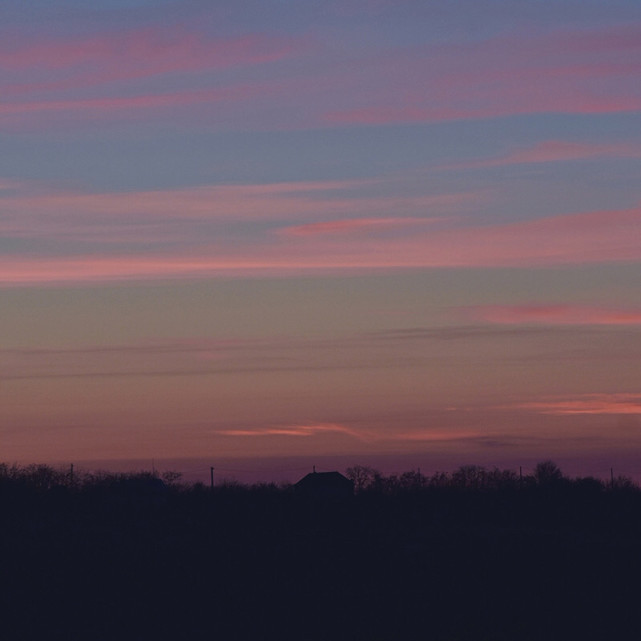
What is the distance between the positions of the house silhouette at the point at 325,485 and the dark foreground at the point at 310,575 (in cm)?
2007

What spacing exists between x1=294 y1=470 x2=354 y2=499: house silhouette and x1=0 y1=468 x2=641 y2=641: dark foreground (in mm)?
20073

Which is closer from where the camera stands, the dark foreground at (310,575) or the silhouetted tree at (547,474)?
the dark foreground at (310,575)

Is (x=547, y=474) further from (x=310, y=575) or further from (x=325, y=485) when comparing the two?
(x=310, y=575)

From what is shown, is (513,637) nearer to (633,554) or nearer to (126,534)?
(633,554)

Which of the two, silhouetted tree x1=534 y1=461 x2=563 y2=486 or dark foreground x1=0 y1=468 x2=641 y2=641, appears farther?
silhouetted tree x1=534 y1=461 x2=563 y2=486

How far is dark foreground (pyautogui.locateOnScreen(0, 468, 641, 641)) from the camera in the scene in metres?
44.6

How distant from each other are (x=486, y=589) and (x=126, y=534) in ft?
59.5

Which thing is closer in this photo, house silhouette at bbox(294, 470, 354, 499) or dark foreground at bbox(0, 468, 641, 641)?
dark foreground at bbox(0, 468, 641, 641)

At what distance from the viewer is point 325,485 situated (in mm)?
101312

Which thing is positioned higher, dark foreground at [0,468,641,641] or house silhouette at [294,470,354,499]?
house silhouette at [294,470,354,499]

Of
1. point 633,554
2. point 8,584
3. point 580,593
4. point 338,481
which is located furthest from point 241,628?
point 338,481

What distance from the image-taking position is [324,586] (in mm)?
50688

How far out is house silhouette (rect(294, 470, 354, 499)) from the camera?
97375 mm

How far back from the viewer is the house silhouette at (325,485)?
319ft
